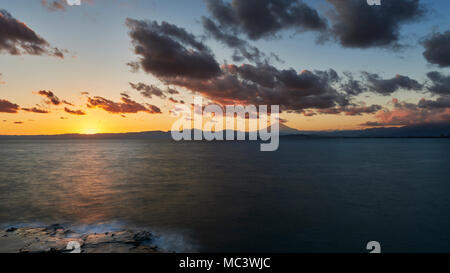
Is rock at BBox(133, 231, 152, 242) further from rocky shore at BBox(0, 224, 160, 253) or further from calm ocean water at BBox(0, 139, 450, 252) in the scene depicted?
calm ocean water at BBox(0, 139, 450, 252)

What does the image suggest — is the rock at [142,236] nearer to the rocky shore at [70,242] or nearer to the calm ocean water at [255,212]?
the rocky shore at [70,242]

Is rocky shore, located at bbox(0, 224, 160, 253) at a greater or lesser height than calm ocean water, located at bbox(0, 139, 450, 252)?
greater

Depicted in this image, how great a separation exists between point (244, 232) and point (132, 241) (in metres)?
5.24

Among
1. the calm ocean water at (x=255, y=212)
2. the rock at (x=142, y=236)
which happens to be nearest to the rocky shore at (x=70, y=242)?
the rock at (x=142, y=236)

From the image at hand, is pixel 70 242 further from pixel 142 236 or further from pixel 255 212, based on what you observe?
pixel 255 212

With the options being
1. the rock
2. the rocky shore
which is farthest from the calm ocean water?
the rocky shore

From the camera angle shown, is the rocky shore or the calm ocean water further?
the calm ocean water

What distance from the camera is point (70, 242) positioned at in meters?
10.4

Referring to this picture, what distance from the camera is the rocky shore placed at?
9680mm

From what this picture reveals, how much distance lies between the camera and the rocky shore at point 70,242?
31.8 feet

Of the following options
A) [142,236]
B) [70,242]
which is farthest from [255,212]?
[70,242]

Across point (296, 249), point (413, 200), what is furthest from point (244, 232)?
point (413, 200)
